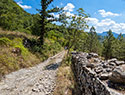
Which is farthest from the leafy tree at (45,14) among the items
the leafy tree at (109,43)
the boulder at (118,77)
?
the leafy tree at (109,43)

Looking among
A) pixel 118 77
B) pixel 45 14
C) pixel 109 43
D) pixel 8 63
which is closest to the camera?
pixel 118 77

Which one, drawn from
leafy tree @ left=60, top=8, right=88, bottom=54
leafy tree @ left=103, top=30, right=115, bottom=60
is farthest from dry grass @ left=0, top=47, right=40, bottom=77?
leafy tree @ left=103, top=30, right=115, bottom=60

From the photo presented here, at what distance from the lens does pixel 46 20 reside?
1528 cm

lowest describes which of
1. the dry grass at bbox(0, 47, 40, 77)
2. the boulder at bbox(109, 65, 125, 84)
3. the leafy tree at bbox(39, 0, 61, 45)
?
the dry grass at bbox(0, 47, 40, 77)

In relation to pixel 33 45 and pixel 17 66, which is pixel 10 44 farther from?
pixel 33 45

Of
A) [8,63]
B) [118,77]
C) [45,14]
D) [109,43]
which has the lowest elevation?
[8,63]

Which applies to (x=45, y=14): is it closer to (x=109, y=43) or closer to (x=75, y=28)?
(x=75, y=28)

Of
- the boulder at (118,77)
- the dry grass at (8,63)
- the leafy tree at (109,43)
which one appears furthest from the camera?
the leafy tree at (109,43)

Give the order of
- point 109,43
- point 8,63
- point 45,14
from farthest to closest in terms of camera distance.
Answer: point 109,43, point 45,14, point 8,63

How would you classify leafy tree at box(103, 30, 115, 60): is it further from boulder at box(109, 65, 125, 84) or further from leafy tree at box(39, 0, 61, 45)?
boulder at box(109, 65, 125, 84)

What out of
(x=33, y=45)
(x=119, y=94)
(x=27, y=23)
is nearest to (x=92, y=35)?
(x=27, y=23)

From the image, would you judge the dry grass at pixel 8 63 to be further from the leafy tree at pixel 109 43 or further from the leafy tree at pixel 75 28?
the leafy tree at pixel 109 43

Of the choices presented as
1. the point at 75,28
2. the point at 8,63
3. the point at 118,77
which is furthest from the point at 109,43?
the point at 8,63

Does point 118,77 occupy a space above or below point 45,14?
below
